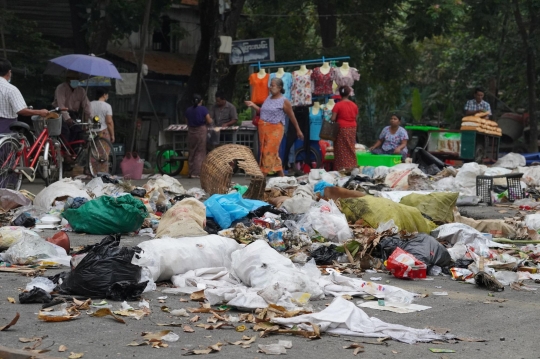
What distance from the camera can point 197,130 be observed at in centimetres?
1880

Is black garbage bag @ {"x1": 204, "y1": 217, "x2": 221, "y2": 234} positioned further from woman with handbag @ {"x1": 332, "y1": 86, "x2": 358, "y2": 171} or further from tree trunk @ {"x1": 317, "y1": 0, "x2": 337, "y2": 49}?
tree trunk @ {"x1": 317, "y1": 0, "x2": 337, "y2": 49}

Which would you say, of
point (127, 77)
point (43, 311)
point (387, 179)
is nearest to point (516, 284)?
point (43, 311)

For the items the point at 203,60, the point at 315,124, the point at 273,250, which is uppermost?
the point at 203,60

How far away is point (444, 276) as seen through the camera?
25.7 ft

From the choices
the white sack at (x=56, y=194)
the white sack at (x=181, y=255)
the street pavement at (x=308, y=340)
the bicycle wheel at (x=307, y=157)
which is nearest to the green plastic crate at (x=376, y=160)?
the bicycle wheel at (x=307, y=157)

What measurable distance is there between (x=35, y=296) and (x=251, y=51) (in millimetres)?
15638

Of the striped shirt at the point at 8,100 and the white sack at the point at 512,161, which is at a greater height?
the striped shirt at the point at 8,100

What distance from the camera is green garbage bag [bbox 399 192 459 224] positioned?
10.6 m

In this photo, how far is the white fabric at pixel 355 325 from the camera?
540 cm

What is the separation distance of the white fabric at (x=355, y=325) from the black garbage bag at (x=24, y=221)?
5155mm

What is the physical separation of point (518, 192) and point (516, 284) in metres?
6.74

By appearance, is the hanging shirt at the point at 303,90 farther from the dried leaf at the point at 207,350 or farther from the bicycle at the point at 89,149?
the dried leaf at the point at 207,350

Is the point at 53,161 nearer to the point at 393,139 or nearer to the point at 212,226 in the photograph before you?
the point at 212,226

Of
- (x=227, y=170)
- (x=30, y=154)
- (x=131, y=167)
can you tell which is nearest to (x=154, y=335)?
(x=227, y=170)
